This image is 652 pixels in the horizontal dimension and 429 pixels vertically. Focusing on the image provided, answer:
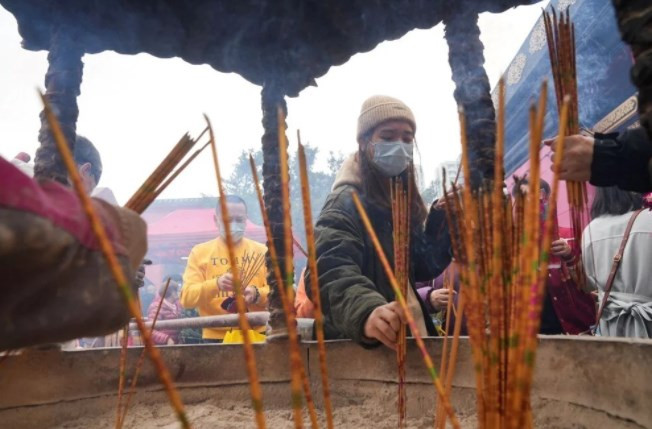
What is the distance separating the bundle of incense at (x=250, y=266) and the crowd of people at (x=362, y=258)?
2cm

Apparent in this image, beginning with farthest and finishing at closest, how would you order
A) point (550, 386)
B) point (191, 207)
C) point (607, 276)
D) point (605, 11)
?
1. point (191, 207)
2. point (605, 11)
3. point (607, 276)
4. point (550, 386)

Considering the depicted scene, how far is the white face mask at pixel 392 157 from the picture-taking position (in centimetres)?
199

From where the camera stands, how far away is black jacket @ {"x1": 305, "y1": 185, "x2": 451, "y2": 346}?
161 centimetres

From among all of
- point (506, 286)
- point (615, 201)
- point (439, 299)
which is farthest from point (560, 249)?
point (506, 286)

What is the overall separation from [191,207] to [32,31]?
666 inches

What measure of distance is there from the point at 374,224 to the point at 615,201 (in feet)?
3.87

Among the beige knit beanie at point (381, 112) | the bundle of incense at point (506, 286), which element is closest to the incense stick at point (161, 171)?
the bundle of incense at point (506, 286)

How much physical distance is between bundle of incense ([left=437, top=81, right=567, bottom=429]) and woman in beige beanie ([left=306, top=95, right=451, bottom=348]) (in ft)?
3.28

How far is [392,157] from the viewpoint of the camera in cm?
199

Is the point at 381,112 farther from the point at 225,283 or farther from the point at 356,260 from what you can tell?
the point at 225,283

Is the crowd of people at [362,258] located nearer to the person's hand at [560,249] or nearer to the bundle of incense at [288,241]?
the person's hand at [560,249]

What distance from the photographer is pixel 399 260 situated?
122 cm

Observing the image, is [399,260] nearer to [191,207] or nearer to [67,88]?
[67,88]

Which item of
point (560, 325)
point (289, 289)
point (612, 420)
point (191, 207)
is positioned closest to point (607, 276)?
point (560, 325)
